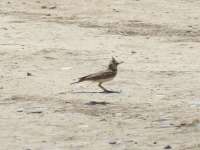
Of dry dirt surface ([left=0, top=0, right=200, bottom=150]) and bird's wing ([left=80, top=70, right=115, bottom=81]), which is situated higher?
bird's wing ([left=80, top=70, right=115, bottom=81])

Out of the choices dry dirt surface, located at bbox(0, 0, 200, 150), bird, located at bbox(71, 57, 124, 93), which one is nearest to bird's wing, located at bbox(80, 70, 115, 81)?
bird, located at bbox(71, 57, 124, 93)

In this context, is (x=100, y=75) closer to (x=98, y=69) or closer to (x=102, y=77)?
(x=102, y=77)

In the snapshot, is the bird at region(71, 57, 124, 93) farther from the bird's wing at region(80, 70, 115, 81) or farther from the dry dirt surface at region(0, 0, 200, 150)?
the dry dirt surface at region(0, 0, 200, 150)

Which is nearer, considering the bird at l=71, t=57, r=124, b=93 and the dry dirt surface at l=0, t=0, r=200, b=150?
the dry dirt surface at l=0, t=0, r=200, b=150

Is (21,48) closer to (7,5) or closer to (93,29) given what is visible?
(93,29)

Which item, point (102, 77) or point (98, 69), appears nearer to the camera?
point (102, 77)

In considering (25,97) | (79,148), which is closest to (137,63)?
(25,97)

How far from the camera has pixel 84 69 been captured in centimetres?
1548

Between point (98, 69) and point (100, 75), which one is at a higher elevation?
point (100, 75)

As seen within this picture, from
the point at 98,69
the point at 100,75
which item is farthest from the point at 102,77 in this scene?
the point at 98,69

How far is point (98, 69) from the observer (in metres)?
15.5

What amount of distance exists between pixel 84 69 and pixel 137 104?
263 cm

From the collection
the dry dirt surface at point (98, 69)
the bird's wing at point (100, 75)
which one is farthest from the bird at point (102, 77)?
the dry dirt surface at point (98, 69)

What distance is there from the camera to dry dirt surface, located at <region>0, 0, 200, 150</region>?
37.7 feet
